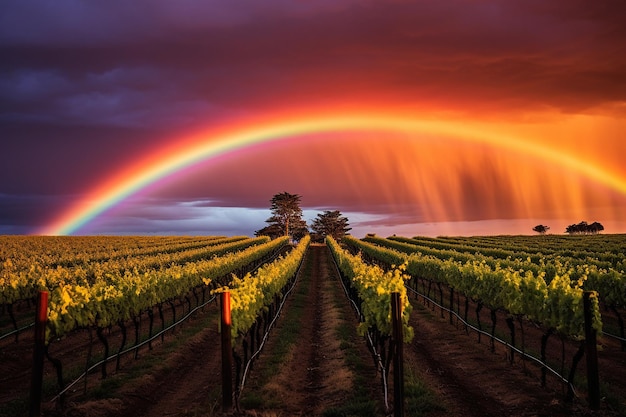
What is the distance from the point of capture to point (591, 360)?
11227 millimetres

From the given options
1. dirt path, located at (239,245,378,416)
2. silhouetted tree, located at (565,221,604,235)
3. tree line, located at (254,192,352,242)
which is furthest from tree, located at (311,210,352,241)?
Answer: dirt path, located at (239,245,378,416)

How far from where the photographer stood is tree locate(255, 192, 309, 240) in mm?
143250

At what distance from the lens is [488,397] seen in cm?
1261

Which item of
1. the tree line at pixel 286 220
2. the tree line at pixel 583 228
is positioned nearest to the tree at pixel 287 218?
the tree line at pixel 286 220

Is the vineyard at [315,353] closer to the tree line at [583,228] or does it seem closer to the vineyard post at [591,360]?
the vineyard post at [591,360]

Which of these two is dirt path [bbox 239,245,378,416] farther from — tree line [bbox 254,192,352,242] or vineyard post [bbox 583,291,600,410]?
tree line [bbox 254,192,352,242]

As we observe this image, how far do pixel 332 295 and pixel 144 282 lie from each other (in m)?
15.2

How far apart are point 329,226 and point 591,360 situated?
452 ft

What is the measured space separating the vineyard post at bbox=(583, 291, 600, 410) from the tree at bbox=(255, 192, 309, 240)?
131657 mm

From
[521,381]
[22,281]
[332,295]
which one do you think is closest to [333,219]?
[332,295]

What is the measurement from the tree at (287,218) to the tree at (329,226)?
6147 mm

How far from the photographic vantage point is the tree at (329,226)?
148 m

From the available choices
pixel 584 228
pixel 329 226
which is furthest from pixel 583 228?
pixel 329 226

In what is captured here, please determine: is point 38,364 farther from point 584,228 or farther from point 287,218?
point 584,228
